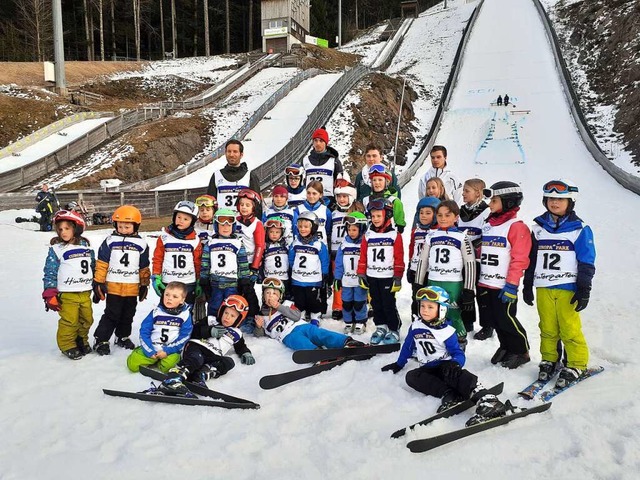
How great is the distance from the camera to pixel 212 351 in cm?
523

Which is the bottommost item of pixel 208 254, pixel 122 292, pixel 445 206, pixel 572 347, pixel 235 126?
pixel 572 347

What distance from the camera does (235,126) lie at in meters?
25.6

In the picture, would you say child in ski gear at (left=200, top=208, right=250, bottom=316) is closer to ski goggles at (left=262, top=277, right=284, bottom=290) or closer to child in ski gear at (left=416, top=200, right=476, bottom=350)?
ski goggles at (left=262, top=277, right=284, bottom=290)

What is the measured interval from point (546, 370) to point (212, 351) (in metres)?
3.52

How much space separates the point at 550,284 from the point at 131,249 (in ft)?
15.6

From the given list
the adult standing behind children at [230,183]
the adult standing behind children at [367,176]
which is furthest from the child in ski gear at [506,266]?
the adult standing behind children at [230,183]

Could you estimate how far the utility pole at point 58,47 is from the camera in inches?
1029

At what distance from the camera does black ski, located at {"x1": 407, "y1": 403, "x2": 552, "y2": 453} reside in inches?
136

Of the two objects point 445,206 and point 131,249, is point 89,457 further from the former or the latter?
point 445,206

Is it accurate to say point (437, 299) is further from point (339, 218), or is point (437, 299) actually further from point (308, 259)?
point (339, 218)

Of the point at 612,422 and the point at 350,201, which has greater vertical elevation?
the point at 350,201

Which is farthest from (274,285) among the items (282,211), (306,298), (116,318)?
(116,318)

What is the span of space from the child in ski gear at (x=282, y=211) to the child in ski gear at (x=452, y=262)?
2278 millimetres

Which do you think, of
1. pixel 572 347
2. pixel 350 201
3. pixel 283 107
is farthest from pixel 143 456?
pixel 283 107
